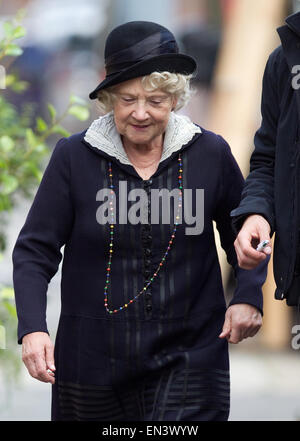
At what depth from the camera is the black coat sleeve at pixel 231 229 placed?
327cm

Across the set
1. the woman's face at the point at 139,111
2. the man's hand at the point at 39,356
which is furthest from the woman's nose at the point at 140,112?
the man's hand at the point at 39,356

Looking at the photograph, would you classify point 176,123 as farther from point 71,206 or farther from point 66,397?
point 66,397

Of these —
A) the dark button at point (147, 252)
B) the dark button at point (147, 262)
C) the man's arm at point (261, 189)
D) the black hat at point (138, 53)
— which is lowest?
the dark button at point (147, 262)

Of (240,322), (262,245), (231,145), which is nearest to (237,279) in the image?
(240,322)

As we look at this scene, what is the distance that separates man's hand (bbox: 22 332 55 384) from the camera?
3.14 meters

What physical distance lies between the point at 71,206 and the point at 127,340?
0.44 m

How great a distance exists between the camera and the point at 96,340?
130 inches

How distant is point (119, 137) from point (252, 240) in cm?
60

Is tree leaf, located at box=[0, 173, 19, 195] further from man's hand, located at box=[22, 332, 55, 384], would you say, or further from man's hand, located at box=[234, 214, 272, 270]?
man's hand, located at box=[234, 214, 272, 270]

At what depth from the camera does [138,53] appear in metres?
3.24

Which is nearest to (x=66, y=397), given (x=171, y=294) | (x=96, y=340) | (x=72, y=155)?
(x=96, y=340)

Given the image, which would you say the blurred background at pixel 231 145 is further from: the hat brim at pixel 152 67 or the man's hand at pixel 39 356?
the man's hand at pixel 39 356

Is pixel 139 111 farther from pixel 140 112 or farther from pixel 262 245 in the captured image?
pixel 262 245
